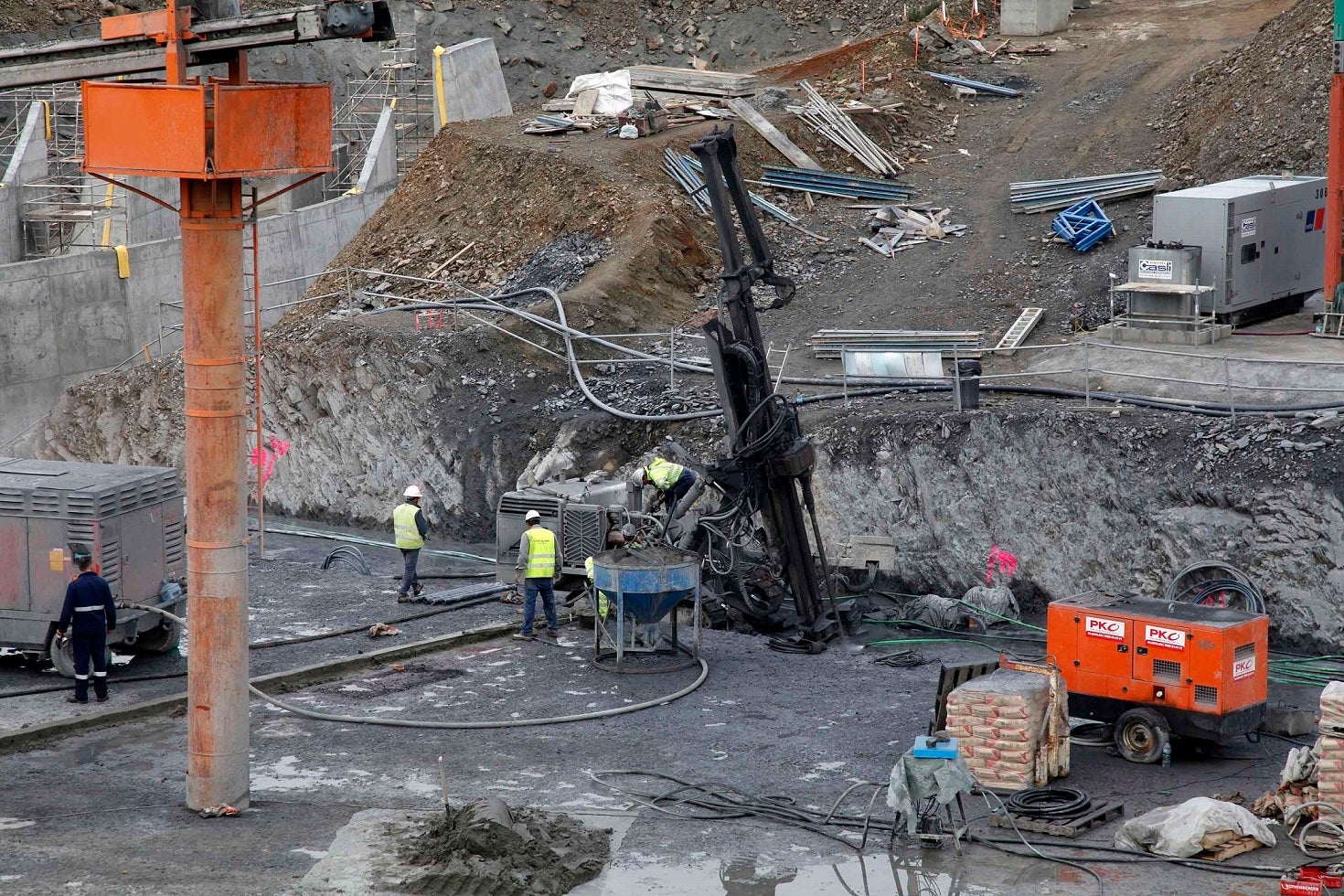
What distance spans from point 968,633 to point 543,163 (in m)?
15.4

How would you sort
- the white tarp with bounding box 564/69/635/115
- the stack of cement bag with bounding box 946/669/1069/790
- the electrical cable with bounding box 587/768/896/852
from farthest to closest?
the white tarp with bounding box 564/69/635/115 < the stack of cement bag with bounding box 946/669/1069/790 < the electrical cable with bounding box 587/768/896/852

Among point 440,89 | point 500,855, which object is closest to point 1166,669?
point 500,855

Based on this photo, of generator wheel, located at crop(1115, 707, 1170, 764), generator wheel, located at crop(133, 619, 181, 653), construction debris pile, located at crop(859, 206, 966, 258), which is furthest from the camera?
construction debris pile, located at crop(859, 206, 966, 258)

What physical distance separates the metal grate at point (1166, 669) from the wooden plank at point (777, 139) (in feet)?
62.6

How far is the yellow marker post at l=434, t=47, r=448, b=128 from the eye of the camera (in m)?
40.2

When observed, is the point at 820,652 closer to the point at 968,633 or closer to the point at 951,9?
the point at 968,633

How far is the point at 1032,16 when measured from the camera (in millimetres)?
Result: 39938

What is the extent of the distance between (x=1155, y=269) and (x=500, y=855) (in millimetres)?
15037

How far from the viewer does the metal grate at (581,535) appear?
21.7m

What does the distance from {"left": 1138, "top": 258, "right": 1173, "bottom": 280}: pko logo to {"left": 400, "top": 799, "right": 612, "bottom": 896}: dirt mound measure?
14.1 meters

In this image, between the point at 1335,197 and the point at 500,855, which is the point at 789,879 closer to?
the point at 500,855

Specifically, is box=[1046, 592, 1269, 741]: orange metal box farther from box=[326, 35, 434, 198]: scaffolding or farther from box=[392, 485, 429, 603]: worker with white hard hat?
box=[326, 35, 434, 198]: scaffolding

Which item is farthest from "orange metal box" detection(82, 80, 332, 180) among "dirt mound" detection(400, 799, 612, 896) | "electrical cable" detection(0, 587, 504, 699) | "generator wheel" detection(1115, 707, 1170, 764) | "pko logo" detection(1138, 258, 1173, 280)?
"pko logo" detection(1138, 258, 1173, 280)

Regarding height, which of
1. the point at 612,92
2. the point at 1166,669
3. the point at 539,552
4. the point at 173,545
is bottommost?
the point at 1166,669
